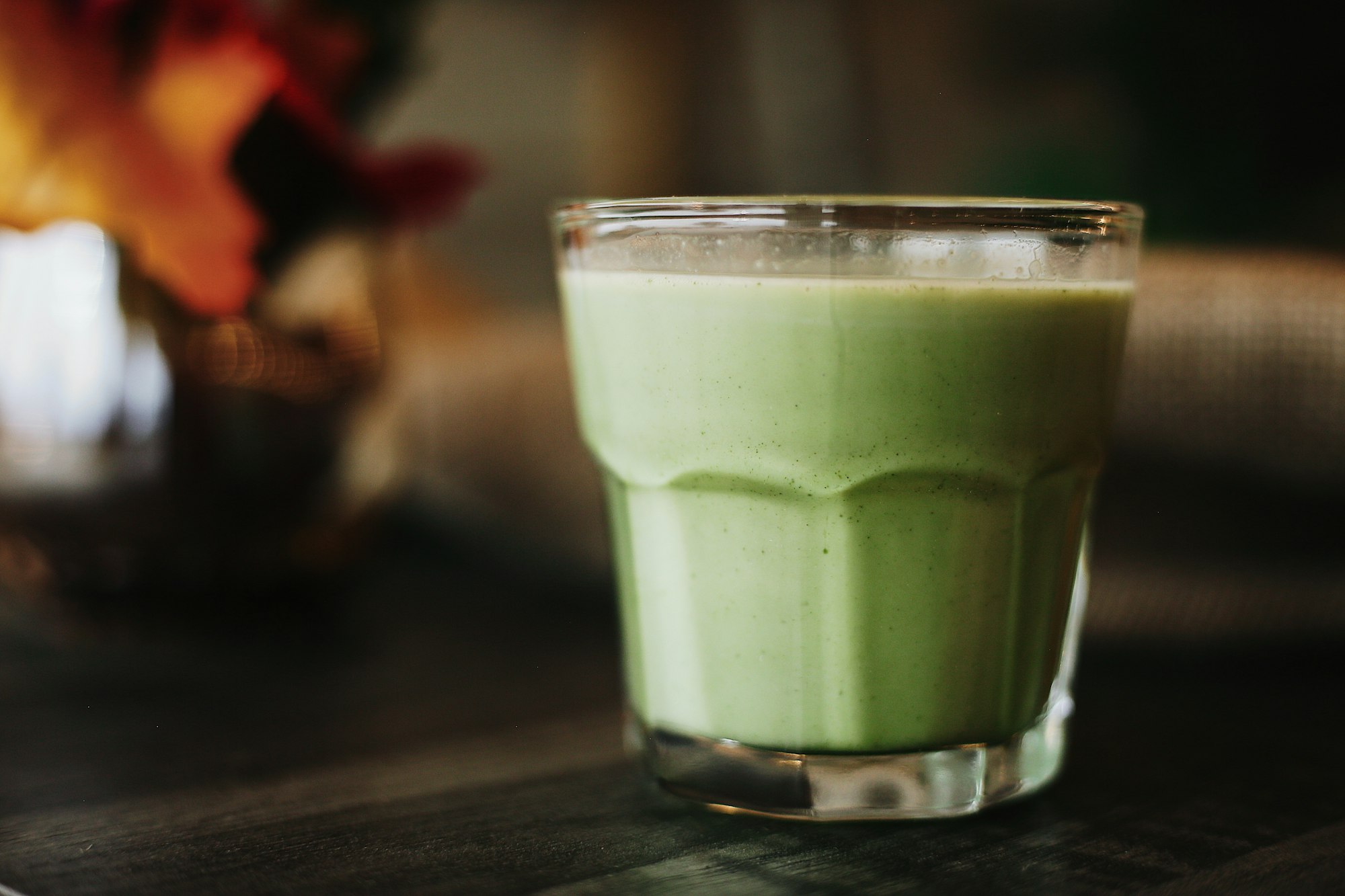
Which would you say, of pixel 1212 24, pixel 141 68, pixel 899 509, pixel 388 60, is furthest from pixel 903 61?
pixel 899 509

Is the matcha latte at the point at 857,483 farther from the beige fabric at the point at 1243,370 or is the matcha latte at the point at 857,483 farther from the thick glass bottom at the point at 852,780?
the beige fabric at the point at 1243,370

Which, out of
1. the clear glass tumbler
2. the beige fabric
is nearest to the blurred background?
the beige fabric

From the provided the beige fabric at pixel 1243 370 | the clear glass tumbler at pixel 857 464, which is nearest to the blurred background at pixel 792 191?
the beige fabric at pixel 1243 370

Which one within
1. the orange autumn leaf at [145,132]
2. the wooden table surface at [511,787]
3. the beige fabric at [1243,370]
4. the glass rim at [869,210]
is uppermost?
the orange autumn leaf at [145,132]

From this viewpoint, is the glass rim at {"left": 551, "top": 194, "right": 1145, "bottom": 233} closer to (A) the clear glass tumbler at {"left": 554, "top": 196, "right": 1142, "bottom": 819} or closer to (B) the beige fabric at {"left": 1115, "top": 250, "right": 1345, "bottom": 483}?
(A) the clear glass tumbler at {"left": 554, "top": 196, "right": 1142, "bottom": 819}

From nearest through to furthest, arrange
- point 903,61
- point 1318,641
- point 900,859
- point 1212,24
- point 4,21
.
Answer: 1. point 900,859
2. point 4,21
3. point 1318,641
4. point 1212,24
5. point 903,61

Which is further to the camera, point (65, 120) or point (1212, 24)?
point (1212, 24)

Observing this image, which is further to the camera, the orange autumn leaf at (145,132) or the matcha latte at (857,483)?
the orange autumn leaf at (145,132)

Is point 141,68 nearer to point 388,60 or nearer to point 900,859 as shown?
point 388,60

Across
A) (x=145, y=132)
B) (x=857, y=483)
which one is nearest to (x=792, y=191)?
(x=145, y=132)
